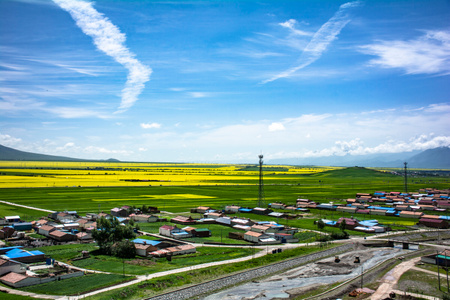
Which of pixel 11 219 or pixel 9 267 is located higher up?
pixel 11 219

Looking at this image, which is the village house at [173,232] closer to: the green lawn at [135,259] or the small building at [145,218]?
the green lawn at [135,259]

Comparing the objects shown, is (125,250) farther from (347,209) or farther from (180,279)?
(347,209)

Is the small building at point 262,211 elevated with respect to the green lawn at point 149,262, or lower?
elevated

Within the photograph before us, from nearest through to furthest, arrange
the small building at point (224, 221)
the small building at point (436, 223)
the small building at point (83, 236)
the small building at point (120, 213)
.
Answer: the small building at point (83, 236) < the small building at point (224, 221) < the small building at point (436, 223) < the small building at point (120, 213)

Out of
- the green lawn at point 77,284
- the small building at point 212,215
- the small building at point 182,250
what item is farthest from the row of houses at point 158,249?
the small building at point 212,215

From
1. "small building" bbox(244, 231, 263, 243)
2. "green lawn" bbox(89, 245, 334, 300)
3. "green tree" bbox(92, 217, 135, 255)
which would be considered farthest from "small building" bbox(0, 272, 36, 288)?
"small building" bbox(244, 231, 263, 243)

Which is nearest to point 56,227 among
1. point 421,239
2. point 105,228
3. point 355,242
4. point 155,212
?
point 105,228

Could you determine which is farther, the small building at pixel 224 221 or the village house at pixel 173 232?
the small building at pixel 224 221

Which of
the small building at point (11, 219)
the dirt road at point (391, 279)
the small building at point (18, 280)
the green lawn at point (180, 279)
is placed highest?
the small building at point (11, 219)

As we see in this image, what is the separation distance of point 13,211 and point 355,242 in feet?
207

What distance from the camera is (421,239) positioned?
170ft

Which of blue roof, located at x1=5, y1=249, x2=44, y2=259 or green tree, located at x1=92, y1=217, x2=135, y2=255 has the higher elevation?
green tree, located at x1=92, y1=217, x2=135, y2=255

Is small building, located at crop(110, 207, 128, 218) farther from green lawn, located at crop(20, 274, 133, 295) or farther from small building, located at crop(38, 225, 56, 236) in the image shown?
green lawn, located at crop(20, 274, 133, 295)

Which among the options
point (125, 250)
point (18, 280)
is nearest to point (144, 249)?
point (125, 250)
